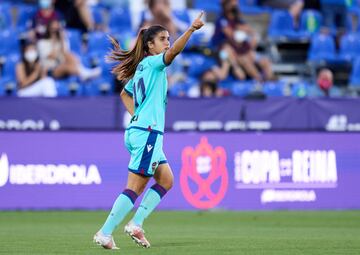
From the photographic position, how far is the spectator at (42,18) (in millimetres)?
20359

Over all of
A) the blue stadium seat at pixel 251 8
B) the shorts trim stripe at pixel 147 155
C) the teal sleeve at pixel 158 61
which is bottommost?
the shorts trim stripe at pixel 147 155

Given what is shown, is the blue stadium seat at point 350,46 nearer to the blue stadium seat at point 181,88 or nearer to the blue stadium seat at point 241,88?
the blue stadium seat at point 241,88

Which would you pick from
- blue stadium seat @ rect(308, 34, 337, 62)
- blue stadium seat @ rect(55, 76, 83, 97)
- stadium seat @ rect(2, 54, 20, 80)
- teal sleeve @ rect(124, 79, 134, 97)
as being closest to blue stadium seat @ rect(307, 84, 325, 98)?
blue stadium seat @ rect(308, 34, 337, 62)

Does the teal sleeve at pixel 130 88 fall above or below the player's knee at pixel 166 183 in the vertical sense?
above

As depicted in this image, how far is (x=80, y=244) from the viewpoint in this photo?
959 centimetres

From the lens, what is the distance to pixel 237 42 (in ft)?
70.9

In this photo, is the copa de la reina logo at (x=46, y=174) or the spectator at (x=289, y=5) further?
the spectator at (x=289, y=5)

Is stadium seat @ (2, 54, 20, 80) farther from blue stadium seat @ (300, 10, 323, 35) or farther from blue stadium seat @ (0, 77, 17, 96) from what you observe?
blue stadium seat @ (300, 10, 323, 35)

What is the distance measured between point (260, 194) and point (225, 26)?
21.3 ft

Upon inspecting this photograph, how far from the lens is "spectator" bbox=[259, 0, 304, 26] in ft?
78.6

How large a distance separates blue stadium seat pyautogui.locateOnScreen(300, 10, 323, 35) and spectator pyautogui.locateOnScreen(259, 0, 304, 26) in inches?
6.0

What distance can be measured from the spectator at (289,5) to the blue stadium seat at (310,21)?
15 cm

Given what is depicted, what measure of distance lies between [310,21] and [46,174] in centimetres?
1078

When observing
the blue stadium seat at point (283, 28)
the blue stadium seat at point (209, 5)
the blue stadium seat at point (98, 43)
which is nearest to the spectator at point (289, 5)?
the blue stadium seat at point (283, 28)
